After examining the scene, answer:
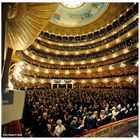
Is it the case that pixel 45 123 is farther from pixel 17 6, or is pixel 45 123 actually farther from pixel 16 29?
pixel 17 6

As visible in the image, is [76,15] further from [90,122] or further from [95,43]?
[90,122]

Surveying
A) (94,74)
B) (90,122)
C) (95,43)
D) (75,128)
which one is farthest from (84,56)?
(75,128)

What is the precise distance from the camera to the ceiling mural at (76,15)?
18.8m

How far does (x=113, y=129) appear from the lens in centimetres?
471

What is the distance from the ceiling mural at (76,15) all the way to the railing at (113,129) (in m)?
14.9

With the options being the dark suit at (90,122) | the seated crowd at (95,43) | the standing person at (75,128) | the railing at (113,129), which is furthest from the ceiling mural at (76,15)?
the standing person at (75,128)

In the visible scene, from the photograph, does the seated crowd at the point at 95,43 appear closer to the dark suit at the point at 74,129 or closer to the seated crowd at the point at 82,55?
the seated crowd at the point at 82,55

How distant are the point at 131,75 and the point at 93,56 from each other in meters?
6.77

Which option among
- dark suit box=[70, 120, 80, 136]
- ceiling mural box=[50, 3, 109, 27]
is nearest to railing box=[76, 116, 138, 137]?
dark suit box=[70, 120, 80, 136]

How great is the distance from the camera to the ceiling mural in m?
18.8

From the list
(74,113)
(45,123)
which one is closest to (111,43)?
(74,113)

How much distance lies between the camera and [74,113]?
6.30 metres

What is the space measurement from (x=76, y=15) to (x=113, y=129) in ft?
55.0

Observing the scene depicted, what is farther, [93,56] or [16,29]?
[93,56]
